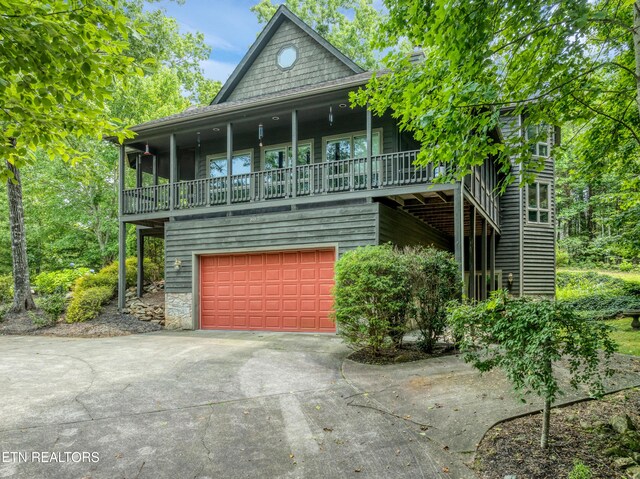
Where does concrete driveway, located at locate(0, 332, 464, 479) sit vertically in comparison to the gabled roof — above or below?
below

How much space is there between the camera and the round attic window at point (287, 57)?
13.2 meters

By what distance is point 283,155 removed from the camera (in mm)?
12469

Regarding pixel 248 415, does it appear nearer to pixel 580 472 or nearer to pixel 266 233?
pixel 580 472

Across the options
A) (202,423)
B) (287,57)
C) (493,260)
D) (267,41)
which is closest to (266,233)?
(287,57)

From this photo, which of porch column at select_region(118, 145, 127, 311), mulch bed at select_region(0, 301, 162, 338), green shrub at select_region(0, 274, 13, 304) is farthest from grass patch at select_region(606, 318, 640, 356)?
green shrub at select_region(0, 274, 13, 304)

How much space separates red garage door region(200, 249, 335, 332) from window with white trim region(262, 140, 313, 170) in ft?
10.6

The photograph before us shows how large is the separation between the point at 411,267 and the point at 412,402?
8.38ft

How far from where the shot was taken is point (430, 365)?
597 cm

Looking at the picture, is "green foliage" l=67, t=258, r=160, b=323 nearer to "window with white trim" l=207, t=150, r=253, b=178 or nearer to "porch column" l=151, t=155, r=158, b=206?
"porch column" l=151, t=155, r=158, b=206

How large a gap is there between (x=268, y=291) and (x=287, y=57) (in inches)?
316

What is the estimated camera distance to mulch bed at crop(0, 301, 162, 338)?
1043 cm

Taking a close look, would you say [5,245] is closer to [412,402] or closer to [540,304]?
[412,402]

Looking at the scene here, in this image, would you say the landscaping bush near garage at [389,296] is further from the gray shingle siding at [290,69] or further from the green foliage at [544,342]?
the gray shingle siding at [290,69]

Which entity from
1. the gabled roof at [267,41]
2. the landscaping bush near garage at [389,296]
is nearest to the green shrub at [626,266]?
the gabled roof at [267,41]
